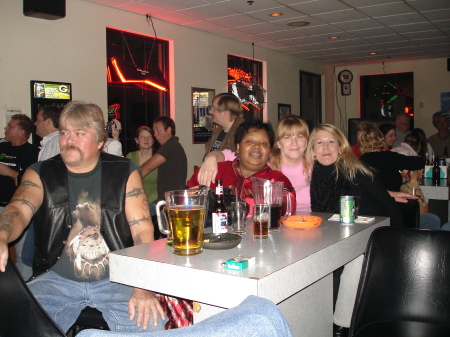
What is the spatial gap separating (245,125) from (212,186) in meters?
0.41

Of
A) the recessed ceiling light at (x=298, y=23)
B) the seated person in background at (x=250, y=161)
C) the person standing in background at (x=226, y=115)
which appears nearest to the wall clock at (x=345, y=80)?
the recessed ceiling light at (x=298, y=23)

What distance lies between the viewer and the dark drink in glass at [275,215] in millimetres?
1936

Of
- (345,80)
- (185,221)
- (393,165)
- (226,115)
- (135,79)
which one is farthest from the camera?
(345,80)

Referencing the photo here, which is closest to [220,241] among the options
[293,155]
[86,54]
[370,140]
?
[293,155]

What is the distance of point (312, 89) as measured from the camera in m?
11.1

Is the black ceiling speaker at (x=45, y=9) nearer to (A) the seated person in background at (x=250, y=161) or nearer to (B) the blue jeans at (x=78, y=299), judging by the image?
(A) the seated person in background at (x=250, y=161)

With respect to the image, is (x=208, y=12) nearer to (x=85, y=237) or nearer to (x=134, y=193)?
(x=134, y=193)

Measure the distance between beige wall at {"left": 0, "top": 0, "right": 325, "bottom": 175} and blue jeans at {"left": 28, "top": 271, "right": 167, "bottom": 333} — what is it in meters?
3.50

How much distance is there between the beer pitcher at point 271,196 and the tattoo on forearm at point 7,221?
0.97 meters

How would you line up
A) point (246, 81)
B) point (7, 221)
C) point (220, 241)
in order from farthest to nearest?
point (246, 81)
point (7, 221)
point (220, 241)

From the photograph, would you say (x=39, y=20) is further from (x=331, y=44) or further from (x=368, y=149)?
(x=331, y=44)

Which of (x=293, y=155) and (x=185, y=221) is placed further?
(x=293, y=155)

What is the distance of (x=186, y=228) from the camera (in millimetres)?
1500

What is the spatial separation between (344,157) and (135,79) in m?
3.83
